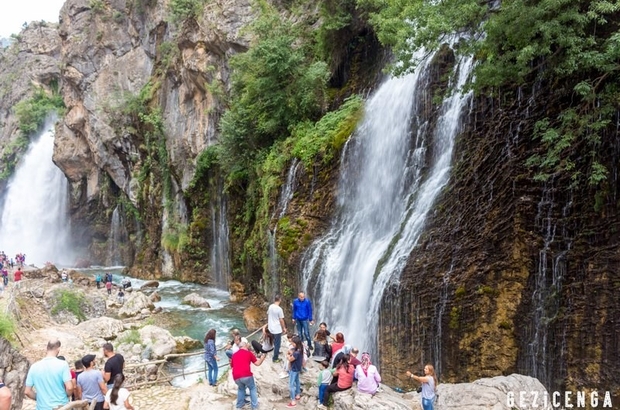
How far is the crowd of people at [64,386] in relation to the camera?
5613 mm

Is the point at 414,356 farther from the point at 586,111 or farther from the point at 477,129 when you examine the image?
the point at 586,111

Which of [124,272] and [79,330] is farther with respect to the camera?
[124,272]

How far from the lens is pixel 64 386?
568 centimetres

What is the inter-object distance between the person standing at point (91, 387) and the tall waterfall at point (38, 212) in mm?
39979

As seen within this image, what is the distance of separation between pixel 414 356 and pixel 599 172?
18.1 feet

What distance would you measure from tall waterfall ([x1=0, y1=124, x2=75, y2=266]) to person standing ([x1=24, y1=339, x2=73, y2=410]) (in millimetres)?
40198

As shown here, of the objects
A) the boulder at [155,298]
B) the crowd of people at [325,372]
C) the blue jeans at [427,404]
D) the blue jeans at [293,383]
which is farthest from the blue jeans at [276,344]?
the boulder at [155,298]

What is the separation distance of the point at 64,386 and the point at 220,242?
65.6 ft

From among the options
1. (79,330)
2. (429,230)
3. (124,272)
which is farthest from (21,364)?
(124,272)

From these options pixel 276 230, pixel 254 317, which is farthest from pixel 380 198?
pixel 254 317

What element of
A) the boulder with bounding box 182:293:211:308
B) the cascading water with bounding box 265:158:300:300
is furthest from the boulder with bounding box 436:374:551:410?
the boulder with bounding box 182:293:211:308

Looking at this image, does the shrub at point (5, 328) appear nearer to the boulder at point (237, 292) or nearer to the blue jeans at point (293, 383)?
the blue jeans at point (293, 383)

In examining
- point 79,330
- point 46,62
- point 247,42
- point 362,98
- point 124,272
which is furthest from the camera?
point 46,62

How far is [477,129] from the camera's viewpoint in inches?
430
